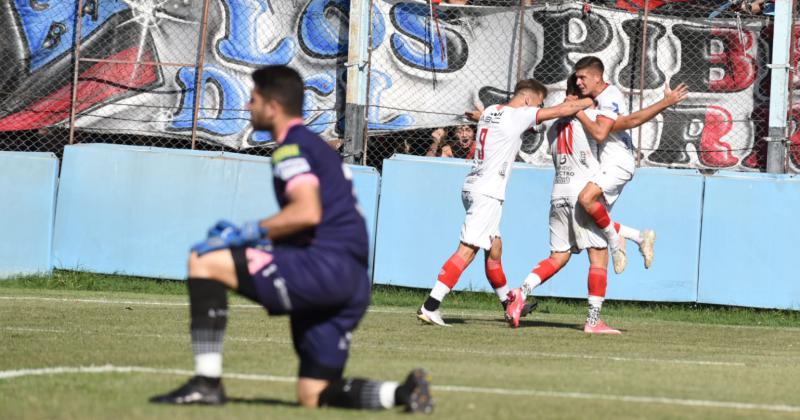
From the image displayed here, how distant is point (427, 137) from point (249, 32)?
2735 millimetres

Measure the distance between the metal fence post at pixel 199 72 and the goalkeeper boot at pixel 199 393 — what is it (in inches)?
437

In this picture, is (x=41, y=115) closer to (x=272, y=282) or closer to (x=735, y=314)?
(x=735, y=314)

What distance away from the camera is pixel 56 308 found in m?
11.7

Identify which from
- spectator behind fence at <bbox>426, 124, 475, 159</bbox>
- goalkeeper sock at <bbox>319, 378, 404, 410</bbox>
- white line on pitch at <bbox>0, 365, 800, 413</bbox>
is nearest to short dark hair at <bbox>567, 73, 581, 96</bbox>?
white line on pitch at <bbox>0, 365, 800, 413</bbox>

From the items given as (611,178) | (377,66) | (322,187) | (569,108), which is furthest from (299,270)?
(377,66)

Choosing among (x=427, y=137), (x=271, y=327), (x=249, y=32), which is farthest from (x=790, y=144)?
(x=271, y=327)

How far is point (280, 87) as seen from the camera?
581cm

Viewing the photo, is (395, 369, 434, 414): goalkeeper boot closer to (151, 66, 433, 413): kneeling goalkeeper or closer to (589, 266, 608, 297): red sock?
(151, 66, 433, 413): kneeling goalkeeper

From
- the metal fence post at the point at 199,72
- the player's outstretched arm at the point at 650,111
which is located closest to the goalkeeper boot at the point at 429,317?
the player's outstretched arm at the point at 650,111

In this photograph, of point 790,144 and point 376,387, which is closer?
point 376,387

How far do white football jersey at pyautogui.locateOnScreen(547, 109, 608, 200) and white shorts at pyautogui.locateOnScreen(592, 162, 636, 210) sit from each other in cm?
7

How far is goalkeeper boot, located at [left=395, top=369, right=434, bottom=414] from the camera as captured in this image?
5.69 meters

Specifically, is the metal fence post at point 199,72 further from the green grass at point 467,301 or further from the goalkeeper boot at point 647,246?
the goalkeeper boot at point 647,246

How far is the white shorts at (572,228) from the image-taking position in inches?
448
